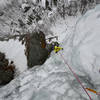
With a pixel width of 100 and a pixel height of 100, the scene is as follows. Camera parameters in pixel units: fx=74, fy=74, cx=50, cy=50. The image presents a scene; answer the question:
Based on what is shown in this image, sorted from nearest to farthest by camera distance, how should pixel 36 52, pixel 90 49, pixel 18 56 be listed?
pixel 90 49, pixel 36 52, pixel 18 56

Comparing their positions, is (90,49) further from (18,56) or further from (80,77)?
(18,56)

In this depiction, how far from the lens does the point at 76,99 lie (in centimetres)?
127

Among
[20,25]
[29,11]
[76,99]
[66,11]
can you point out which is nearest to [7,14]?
[20,25]

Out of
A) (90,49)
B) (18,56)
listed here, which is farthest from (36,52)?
(90,49)

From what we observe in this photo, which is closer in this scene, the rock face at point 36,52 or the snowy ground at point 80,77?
the snowy ground at point 80,77

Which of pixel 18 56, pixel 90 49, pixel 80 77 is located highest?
pixel 90 49

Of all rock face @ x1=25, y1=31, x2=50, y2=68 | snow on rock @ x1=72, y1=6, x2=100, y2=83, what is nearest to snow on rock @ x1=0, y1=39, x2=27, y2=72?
rock face @ x1=25, y1=31, x2=50, y2=68

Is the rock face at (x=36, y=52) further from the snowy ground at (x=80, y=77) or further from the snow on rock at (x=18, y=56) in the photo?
the snowy ground at (x=80, y=77)

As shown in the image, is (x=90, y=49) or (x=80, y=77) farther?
(x=80, y=77)

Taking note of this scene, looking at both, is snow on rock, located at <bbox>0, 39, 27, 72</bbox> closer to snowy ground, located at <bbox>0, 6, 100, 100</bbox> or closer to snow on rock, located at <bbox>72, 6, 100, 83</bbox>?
snowy ground, located at <bbox>0, 6, 100, 100</bbox>

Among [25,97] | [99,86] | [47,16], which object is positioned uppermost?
[47,16]

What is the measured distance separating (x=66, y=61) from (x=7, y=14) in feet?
42.0

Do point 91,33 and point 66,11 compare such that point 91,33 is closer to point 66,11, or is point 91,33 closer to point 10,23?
point 66,11

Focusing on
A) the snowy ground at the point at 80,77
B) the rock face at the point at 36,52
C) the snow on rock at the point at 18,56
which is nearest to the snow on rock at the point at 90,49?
the snowy ground at the point at 80,77
